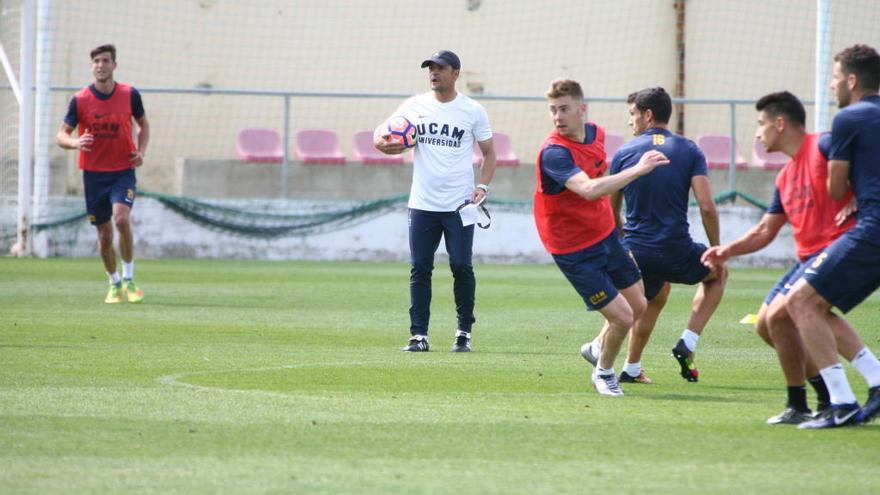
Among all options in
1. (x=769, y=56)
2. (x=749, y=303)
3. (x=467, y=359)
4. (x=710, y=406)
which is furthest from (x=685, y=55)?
(x=710, y=406)

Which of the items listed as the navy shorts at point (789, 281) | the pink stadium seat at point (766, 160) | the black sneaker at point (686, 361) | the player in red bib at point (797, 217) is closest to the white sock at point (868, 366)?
the player in red bib at point (797, 217)

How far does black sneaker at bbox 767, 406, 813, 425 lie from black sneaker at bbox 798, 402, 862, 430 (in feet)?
0.41

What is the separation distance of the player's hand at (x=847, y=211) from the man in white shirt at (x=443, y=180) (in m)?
4.48

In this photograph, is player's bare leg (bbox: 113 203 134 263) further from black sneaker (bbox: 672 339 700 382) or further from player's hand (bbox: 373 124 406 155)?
black sneaker (bbox: 672 339 700 382)

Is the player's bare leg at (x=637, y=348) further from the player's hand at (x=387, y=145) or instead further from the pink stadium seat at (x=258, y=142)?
the pink stadium seat at (x=258, y=142)

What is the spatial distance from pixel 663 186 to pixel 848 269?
8.82 ft

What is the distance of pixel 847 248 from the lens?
695 cm

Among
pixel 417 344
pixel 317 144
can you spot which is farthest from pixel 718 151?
pixel 417 344

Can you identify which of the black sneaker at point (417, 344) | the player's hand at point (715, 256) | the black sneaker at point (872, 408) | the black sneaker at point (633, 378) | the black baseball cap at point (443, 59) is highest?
the black baseball cap at point (443, 59)

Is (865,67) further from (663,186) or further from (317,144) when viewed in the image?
(317,144)

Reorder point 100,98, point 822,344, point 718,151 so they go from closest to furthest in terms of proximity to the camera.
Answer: point 822,344
point 100,98
point 718,151

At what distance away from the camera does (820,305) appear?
7055 mm

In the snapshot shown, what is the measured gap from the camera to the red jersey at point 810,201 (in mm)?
7164

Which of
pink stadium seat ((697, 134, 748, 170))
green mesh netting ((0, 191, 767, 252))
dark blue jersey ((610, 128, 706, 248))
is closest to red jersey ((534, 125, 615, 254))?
dark blue jersey ((610, 128, 706, 248))
